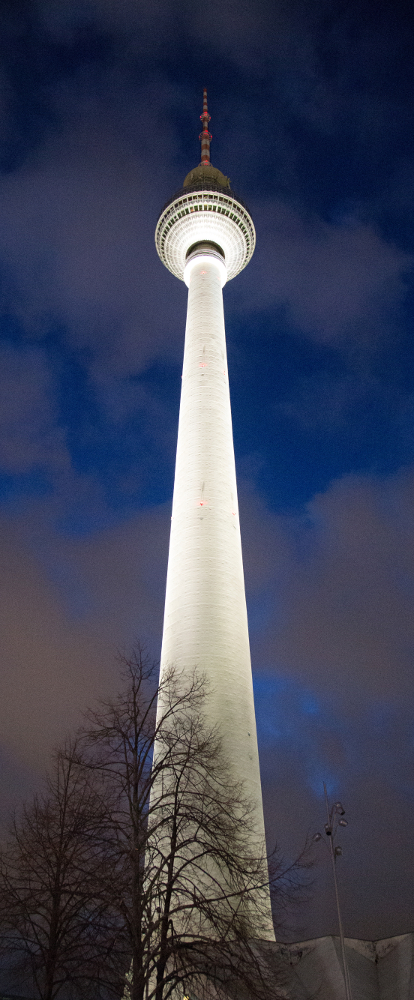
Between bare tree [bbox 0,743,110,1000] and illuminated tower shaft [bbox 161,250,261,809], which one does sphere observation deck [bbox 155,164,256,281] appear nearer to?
illuminated tower shaft [bbox 161,250,261,809]

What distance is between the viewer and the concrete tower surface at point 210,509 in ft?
117

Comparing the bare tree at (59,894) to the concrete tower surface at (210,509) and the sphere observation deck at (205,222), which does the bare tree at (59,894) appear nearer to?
the concrete tower surface at (210,509)

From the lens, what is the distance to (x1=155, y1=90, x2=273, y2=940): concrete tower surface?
35.6 meters

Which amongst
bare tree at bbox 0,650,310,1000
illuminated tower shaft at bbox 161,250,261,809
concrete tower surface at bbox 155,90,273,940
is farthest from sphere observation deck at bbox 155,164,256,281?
bare tree at bbox 0,650,310,1000

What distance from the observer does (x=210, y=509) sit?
4266 centimetres

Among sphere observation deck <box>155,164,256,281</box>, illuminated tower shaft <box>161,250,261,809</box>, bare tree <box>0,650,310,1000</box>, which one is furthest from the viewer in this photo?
sphere observation deck <box>155,164,256,281</box>

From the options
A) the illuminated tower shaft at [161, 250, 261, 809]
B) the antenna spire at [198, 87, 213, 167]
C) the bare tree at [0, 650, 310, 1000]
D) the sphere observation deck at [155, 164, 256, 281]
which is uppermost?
the antenna spire at [198, 87, 213, 167]

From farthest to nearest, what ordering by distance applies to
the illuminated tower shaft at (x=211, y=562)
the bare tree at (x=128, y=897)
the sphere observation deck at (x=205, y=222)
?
the sphere observation deck at (x=205, y=222), the illuminated tower shaft at (x=211, y=562), the bare tree at (x=128, y=897)

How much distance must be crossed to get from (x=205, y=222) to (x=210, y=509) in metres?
30.7

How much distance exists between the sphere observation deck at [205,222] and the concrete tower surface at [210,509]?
0.08m

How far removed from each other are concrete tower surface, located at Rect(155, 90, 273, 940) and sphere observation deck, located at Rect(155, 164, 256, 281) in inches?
3.3

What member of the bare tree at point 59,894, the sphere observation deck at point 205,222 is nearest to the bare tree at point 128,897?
the bare tree at point 59,894

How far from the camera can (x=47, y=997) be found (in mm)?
22016

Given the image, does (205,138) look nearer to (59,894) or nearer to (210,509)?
(210,509)
